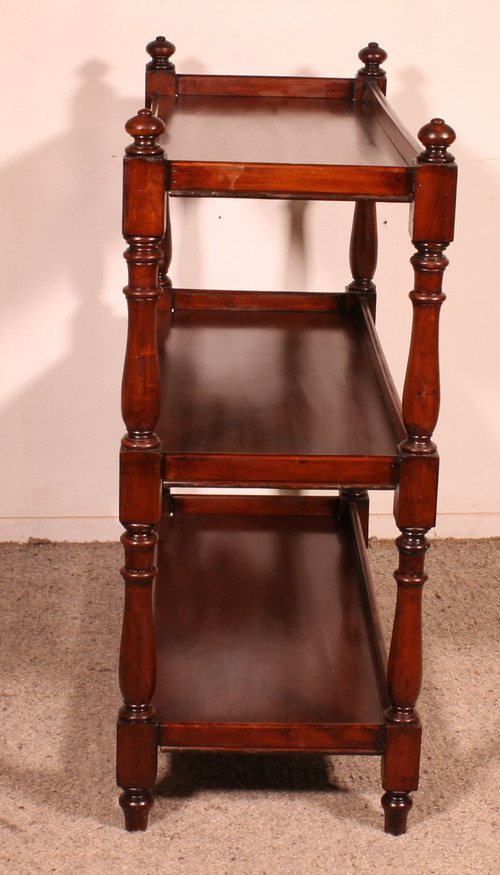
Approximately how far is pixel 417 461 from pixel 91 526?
3.60ft

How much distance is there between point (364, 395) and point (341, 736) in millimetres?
442

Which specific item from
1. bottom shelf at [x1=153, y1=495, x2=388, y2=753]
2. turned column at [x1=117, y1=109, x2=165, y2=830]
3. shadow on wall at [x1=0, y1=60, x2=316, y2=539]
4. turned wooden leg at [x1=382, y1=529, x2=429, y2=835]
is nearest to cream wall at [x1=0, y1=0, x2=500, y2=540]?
shadow on wall at [x1=0, y1=60, x2=316, y2=539]

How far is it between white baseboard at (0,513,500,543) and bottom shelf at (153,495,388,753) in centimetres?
45

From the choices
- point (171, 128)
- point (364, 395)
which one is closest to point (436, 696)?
point (364, 395)

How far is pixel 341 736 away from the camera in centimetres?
144

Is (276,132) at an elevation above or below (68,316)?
above

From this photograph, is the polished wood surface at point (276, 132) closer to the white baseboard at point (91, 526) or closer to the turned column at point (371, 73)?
the turned column at point (371, 73)

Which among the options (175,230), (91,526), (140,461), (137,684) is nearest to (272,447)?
(140,461)

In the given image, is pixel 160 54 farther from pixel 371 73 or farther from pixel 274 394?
pixel 274 394

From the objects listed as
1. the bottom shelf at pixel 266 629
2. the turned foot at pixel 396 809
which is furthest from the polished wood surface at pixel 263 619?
the turned foot at pixel 396 809

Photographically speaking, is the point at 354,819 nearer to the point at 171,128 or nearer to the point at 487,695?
the point at 487,695

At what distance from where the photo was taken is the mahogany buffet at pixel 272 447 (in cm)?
124

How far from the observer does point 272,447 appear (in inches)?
53.8

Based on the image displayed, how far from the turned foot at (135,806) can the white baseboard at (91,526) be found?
86 cm
